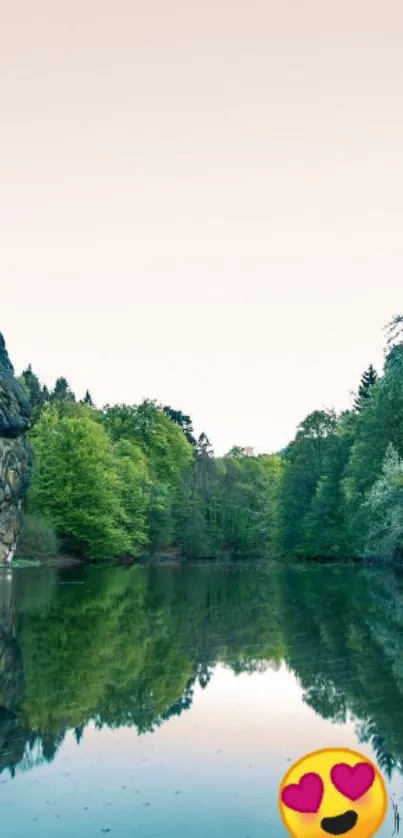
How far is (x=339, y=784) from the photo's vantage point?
135 inches

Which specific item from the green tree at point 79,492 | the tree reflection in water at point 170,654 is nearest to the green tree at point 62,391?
the green tree at point 79,492

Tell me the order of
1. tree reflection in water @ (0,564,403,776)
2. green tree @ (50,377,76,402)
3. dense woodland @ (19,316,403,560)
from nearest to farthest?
1. tree reflection in water @ (0,564,403,776)
2. dense woodland @ (19,316,403,560)
3. green tree @ (50,377,76,402)

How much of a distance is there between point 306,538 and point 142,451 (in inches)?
992

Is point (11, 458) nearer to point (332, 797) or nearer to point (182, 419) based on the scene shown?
point (332, 797)

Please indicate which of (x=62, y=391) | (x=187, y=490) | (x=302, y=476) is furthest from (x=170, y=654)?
(x=62, y=391)

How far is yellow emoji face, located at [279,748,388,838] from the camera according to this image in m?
3.42

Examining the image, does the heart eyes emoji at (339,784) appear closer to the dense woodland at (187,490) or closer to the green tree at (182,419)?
the dense woodland at (187,490)

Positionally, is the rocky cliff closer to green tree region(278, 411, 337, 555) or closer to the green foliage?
the green foliage

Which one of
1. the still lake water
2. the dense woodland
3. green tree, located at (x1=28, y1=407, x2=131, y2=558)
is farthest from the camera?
green tree, located at (x1=28, y1=407, x2=131, y2=558)

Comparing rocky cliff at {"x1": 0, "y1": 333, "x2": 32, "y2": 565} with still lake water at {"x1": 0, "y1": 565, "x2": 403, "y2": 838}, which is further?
rocky cliff at {"x1": 0, "y1": 333, "x2": 32, "y2": 565}

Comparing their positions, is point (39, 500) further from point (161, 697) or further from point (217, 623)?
point (161, 697)

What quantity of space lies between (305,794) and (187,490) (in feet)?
300

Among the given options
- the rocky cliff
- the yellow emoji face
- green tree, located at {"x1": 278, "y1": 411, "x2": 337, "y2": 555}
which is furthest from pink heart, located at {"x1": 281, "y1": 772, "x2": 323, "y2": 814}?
green tree, located at {"x1": 278, "y1": 411, "x2": 337, "y2": 555}

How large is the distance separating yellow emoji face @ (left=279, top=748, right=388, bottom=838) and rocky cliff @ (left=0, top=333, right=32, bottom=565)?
55.7 meters
